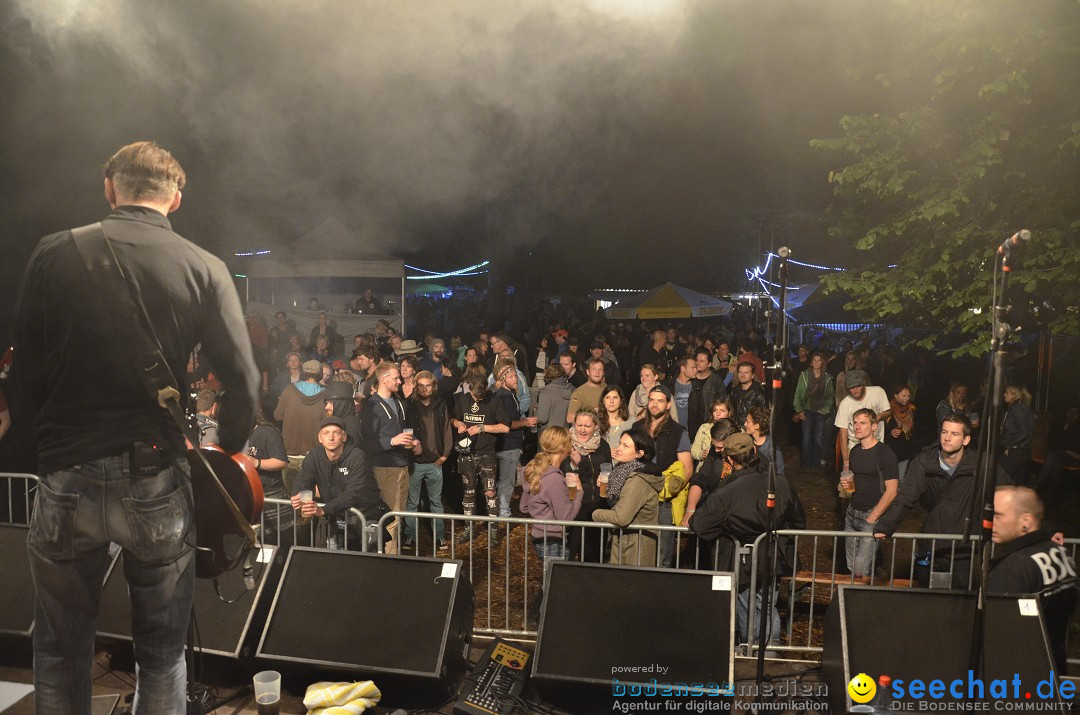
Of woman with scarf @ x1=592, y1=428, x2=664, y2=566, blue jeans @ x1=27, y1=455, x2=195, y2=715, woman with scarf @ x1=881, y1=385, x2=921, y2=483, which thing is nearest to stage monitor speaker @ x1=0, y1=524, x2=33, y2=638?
blue jeans @ x1=27, y1=455, x2=195, y2=715

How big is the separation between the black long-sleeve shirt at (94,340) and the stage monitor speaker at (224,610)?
1.58 m

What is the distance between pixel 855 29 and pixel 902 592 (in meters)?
5.70

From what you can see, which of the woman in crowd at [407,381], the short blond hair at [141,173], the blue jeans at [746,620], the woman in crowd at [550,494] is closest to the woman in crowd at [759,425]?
the blue jeans at [746,620]

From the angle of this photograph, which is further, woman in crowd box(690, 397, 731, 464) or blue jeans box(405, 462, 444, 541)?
blue jeans box(405, 462, 444, 541)

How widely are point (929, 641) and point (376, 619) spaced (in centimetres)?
246

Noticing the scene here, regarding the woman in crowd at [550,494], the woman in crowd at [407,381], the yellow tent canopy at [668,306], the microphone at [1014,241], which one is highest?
the microphone at [1014,241]

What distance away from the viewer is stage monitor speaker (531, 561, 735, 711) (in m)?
3.29

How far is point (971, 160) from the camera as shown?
6.68m

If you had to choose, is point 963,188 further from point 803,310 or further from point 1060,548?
point 803,310

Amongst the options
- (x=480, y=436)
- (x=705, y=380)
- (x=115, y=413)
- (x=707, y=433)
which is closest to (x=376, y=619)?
(x=115, y=413)

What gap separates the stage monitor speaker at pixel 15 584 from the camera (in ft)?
12.0

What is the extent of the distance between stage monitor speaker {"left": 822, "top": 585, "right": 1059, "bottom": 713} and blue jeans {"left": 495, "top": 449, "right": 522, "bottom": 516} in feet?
12.2

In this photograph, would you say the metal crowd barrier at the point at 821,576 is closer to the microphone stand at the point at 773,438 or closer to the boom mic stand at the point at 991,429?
the microphone stand at the point at 773,438

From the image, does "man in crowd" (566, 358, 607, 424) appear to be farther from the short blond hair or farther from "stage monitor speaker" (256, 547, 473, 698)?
the short blond hair
